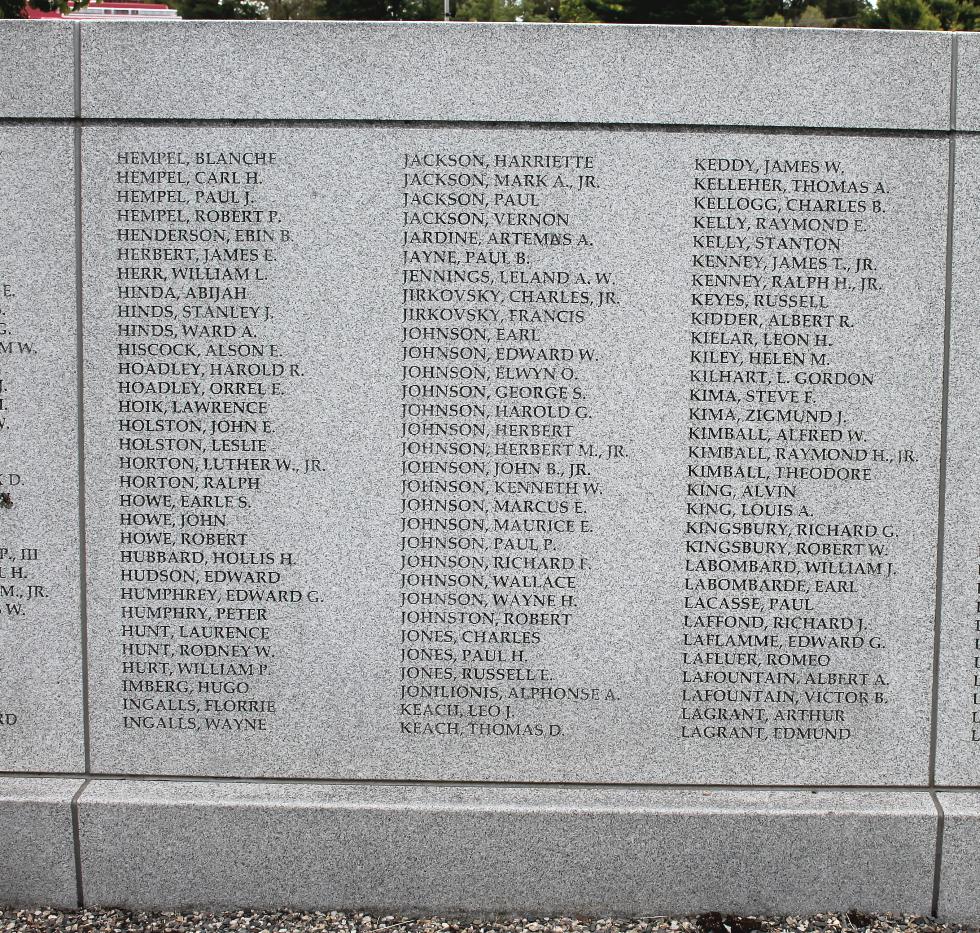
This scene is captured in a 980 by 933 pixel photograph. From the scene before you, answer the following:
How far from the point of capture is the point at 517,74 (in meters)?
4.22

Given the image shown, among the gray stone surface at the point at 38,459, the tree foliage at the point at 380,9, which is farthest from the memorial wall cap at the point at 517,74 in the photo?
the tree foliage at the point at 380,9

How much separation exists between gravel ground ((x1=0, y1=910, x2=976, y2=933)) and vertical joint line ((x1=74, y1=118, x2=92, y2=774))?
2.26 ft

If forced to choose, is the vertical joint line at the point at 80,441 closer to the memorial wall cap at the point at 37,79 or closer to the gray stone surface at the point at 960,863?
the memorial wall cap at the point at 37,79

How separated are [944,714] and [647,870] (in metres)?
1.60

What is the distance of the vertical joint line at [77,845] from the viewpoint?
4.34m

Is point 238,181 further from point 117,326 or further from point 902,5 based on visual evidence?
point 902,5

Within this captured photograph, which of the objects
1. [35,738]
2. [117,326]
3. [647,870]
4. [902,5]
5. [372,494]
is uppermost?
[902,5]

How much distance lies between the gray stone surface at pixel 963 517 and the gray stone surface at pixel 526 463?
10 cm

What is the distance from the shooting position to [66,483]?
4.40 metres

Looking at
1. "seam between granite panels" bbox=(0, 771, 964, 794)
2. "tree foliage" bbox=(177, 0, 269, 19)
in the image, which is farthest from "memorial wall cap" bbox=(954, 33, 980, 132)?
"tree foliage" bbox=(177, 0, 269, 19)

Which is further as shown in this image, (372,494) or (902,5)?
(902,5)

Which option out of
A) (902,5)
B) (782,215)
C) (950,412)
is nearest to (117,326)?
(782,215)

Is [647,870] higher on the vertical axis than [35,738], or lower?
lower

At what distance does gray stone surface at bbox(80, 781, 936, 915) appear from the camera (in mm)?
4305
